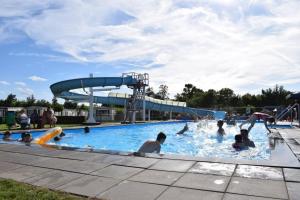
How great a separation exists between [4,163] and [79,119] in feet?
64.7

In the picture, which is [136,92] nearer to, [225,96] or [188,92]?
[225,96]

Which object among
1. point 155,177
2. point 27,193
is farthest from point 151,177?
point 27,193

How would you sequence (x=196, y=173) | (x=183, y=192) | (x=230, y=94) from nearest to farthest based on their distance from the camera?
(x=183, y=192)
(x=196, y=173)
(x=230, y=94)

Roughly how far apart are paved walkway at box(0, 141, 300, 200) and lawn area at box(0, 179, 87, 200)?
0.72 ft

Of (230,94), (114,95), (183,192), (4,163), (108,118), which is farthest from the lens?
(230,94)

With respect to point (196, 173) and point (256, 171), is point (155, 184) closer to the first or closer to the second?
point (196, 173)

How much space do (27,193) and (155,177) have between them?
1830 millimetres

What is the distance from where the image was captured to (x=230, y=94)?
233 feet

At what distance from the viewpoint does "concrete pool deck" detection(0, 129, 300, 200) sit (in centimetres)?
393

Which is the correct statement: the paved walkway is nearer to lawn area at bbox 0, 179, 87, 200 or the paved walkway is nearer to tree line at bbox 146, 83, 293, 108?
lawn area at bbox 0, 179, 87, 200

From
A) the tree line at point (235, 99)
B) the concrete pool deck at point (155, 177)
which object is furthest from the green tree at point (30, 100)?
the concrete pool deck at point (155, 177)

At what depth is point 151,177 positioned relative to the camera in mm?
4758

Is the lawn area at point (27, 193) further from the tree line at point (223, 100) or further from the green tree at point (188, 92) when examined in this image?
the green tree at point (188, 92)

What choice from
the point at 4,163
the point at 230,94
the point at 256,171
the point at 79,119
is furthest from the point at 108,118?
the point at 230,94
